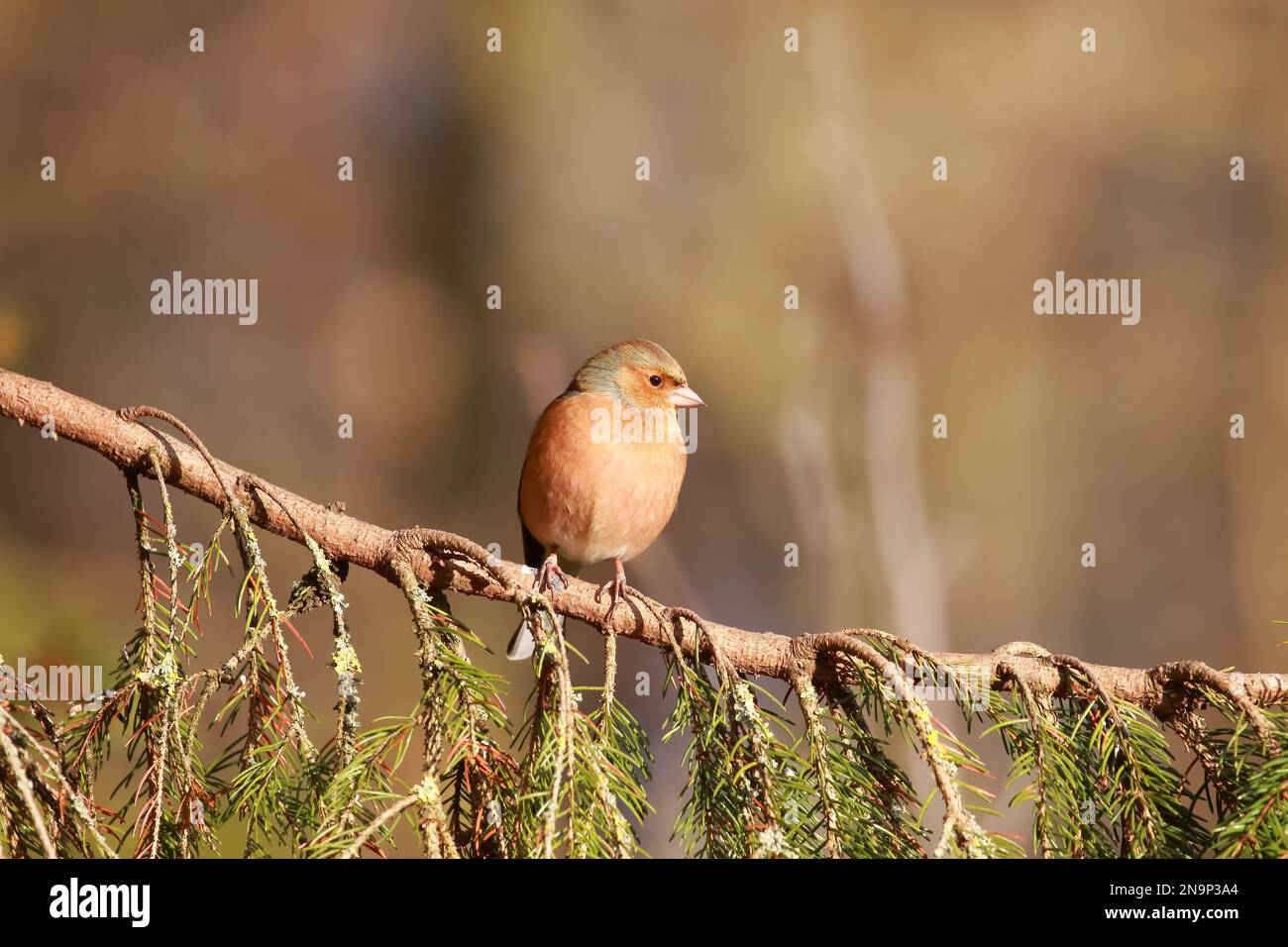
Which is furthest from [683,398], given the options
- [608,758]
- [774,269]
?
[774,269]

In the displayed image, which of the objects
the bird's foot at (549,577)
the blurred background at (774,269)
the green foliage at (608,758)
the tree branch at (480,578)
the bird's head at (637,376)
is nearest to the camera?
the green foliage at (608,758)

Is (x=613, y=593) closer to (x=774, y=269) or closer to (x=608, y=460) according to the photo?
(x=608, y=460)

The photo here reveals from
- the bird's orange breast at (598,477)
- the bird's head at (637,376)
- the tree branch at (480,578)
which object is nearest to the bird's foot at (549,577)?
the tree branch at (480,578)

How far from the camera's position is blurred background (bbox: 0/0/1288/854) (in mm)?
6652

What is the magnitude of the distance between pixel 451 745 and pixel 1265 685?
1.35 meters

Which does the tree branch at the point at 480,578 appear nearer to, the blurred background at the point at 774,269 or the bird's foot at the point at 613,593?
the bird's foot at the point at 613,593

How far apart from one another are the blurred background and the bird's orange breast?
2778mm

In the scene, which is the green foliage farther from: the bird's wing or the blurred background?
the blurred background

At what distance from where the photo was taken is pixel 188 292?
6.41 metres

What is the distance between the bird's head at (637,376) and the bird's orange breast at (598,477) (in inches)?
3.2

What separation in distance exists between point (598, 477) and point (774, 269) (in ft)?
13.7

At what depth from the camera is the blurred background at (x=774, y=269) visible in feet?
21.8

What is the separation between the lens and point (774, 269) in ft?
23.5
